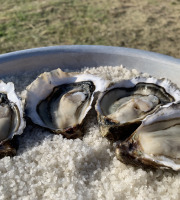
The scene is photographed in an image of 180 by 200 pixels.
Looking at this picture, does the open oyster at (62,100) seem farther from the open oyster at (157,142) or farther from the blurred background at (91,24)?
the blurred background at (91,24)

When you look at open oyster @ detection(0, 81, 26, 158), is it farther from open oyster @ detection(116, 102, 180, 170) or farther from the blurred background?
the blurred background

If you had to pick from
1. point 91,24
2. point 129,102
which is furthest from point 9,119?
point 91,24

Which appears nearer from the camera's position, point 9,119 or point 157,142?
point 157,142

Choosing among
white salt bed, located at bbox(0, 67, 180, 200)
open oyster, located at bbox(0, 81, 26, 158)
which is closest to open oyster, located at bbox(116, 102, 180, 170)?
white salt bed, located at bbox(0, 67, 180, 200)

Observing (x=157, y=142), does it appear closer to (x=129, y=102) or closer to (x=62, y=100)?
(x=129, y=102)

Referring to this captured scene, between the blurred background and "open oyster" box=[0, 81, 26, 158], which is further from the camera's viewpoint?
the blurred background
